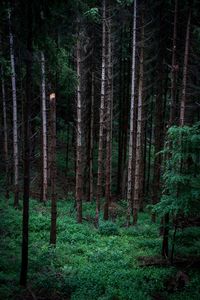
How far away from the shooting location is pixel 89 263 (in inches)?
436

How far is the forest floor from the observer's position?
9.02 meters

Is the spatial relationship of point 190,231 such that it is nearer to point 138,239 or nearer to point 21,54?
point 138,239

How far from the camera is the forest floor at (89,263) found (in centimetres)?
902

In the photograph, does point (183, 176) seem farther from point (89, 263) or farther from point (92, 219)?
point (92, 219)

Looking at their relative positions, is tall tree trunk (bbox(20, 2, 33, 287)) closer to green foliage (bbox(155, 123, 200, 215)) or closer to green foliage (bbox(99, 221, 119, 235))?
green foliage (bbox(155, 123, 200, 215))

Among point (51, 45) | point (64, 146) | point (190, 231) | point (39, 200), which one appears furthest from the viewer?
point (64, 146)

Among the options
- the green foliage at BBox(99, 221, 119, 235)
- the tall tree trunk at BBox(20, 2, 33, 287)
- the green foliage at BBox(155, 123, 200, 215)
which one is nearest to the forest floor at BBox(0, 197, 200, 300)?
the green foliage at BBox(99, 221, 119, 235)

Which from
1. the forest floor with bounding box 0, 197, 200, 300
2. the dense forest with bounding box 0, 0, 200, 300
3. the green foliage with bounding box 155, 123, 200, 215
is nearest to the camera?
the dense forest with bounding box 0, 0, 200, 300

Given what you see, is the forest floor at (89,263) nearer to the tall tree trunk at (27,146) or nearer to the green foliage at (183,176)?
the tall tree trunk at (27,146)

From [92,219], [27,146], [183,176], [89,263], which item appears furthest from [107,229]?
[27,146]

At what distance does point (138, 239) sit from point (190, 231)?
2308 millimetres

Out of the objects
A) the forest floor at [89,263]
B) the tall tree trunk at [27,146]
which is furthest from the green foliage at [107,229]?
the tall tree trunk at [27,146]

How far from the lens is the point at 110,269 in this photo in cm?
1055

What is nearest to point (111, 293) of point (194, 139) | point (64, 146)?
point (194, 139)
